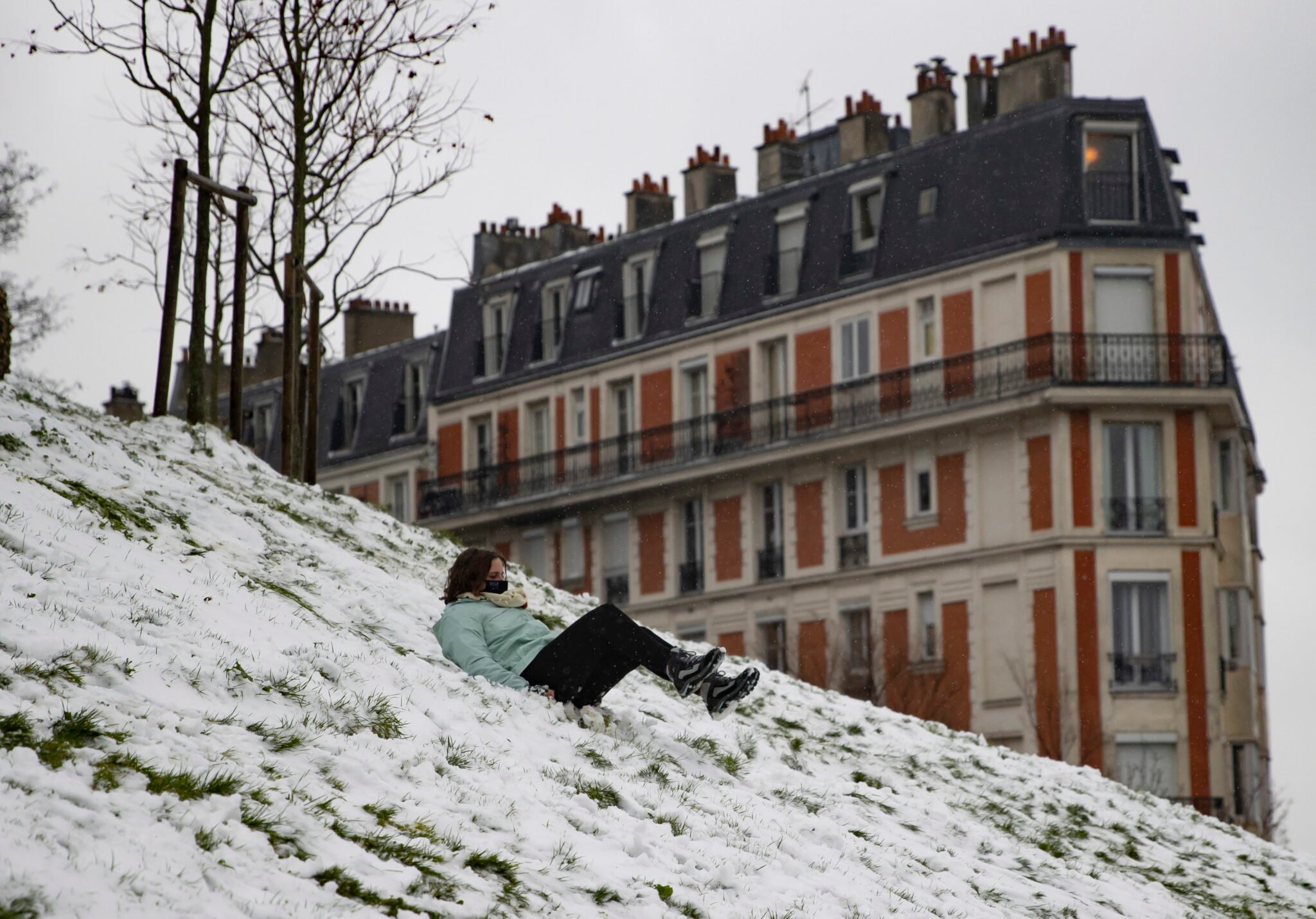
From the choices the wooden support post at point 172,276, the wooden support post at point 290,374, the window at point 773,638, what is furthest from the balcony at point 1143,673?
the wooden support post at point 172,276

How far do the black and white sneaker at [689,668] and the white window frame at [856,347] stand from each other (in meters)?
31.2

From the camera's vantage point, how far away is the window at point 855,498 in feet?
136

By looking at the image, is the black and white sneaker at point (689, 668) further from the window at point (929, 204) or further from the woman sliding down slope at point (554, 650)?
the window at point (929, 204)

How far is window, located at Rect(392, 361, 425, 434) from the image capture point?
54250 millimetres

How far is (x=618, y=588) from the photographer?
46531 mm

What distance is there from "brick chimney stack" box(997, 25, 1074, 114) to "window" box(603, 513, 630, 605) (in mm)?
13395

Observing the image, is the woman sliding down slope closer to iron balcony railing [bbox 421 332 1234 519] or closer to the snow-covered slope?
the snow-covered slope

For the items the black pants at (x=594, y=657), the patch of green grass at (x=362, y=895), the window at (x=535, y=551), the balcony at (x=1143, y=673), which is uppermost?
the window at (x=535, y=551)

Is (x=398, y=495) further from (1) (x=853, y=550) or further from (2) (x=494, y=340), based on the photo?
(1) (x=853, y=550)

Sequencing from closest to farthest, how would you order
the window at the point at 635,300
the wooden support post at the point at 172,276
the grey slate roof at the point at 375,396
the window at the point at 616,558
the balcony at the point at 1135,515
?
the wooden support post at the point at 172,276
the balcony at the point at 1135,515
the window at the point at 616,558
the window at the point at 635,300
the grey slate roof at the point at 375,396

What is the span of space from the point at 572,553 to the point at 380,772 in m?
39.5

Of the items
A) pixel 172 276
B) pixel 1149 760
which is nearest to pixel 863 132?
pixel 1149 760

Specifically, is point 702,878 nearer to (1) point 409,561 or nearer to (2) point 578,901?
(2) point 578,901

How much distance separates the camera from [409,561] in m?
14.1
